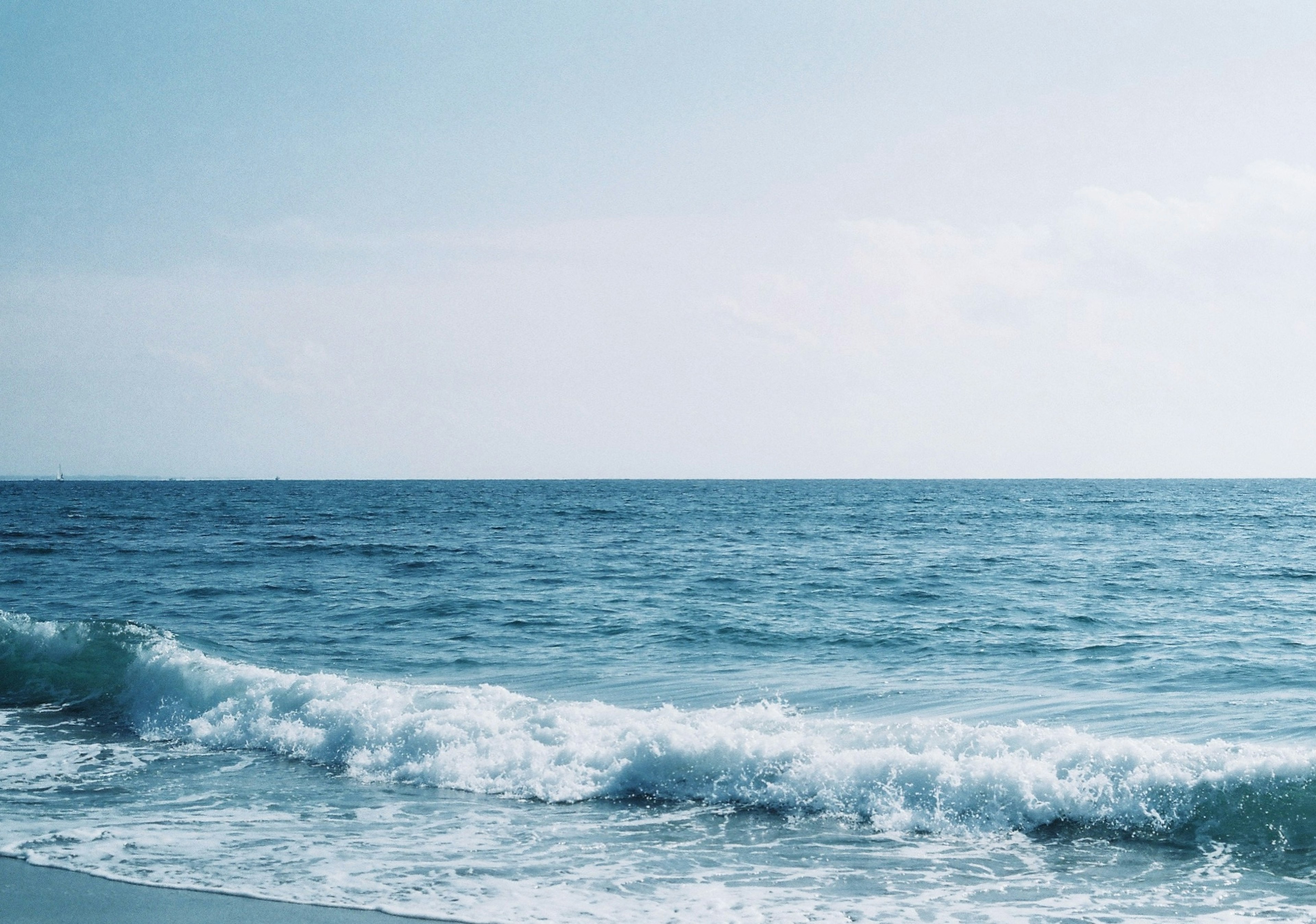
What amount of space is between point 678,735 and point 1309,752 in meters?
6.09

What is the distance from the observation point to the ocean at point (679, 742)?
24.2 feet

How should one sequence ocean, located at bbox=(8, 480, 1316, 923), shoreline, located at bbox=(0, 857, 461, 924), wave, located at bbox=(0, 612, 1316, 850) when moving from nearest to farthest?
shoreline, located at bbox=(0, 857, 461, 924) < ocean, located at bbox=(8, 480, 1316, 923) < wave, located at bbox=(0, 612, 1316, 850)

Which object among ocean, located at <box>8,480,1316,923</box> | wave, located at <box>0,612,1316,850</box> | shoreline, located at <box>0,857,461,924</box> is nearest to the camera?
shoreline, located at <box>0,857,461,924</box>

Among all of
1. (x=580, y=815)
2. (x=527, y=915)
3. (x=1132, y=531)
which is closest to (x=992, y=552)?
(x=1132, y=531)

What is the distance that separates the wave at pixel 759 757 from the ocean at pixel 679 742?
4 cm

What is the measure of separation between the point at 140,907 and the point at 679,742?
16.9 ft

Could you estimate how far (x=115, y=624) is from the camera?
16.6 metres

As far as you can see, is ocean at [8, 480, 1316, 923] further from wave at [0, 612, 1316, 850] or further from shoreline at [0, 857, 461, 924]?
shoreline at [0, 857, 461, 924]

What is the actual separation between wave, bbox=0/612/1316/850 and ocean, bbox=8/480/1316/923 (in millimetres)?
38

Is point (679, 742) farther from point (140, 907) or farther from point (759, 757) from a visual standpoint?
point (140, 907)

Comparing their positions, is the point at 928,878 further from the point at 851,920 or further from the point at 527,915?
the point at 527,915

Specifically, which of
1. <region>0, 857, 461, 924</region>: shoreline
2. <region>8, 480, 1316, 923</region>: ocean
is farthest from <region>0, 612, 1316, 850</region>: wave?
<region>0, 857, 461, 924</region>: shoreline

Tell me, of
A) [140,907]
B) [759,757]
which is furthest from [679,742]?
[140,907]

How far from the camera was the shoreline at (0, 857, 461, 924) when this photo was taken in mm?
6457
